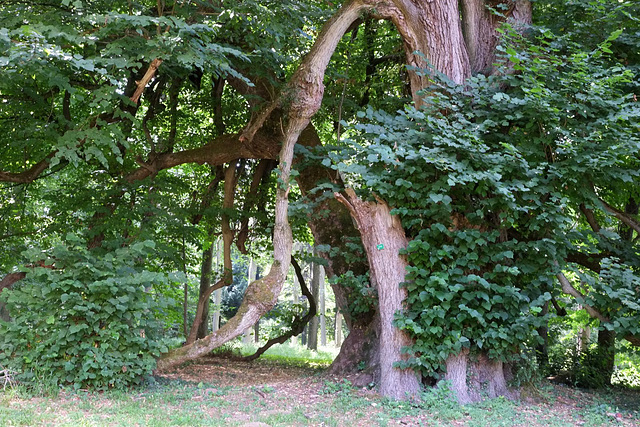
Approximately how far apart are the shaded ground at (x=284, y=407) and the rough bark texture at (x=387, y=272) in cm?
36

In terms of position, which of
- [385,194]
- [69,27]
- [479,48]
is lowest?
[385,194]

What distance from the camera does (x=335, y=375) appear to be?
8211 millimetres

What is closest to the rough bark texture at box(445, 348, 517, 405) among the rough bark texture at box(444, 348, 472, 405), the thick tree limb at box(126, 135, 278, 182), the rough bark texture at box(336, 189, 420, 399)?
the rough bark texture at box(444, 348, 472, 405)

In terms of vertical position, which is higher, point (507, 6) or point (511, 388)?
point (507, 6)

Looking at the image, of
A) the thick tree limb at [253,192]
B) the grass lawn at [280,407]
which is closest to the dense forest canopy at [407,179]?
the grass lawn at [280,407]

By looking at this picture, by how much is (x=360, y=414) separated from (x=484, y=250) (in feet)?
8.72

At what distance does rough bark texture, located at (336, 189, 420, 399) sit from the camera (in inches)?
269

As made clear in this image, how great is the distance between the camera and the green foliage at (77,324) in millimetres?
6246

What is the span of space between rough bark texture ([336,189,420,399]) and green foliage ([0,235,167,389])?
9.26ft

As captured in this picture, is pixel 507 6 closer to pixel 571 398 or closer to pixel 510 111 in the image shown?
pixel 510 111

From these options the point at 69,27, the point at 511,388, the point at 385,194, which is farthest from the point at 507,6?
the point at 69,27

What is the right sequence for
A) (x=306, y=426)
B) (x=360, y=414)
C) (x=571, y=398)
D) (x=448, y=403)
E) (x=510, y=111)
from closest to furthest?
(x=306, y=426), (x=360, y=414), (x=448, y=403), (x=510, y=111), (x=571, y=398)

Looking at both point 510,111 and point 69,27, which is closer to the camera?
point 69,27

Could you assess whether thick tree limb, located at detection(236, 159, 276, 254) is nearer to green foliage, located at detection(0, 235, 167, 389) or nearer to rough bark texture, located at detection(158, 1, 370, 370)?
rough bark texture, located at detection(158, 1, 370, 370)
